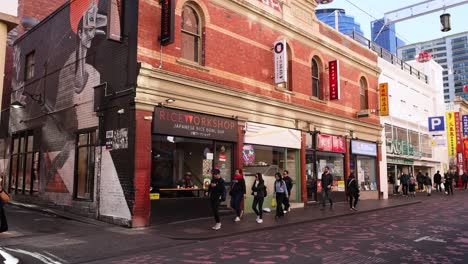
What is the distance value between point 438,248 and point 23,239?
948 cm

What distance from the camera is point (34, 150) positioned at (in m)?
17.3

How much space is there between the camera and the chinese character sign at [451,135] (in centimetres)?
3775

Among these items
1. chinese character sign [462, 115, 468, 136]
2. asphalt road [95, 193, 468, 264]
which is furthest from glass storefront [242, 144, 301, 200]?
chinese character sign [462, 115, 468, 136]

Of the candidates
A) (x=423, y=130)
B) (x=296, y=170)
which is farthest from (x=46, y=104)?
(x=423, y=130)

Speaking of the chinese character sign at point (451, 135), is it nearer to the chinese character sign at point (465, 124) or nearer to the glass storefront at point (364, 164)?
the chinese character sign at point (465, 124)

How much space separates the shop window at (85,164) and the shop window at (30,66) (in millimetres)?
6669

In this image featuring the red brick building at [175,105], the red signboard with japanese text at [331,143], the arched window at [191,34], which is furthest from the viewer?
the red signboard with japanese text at [331,143]

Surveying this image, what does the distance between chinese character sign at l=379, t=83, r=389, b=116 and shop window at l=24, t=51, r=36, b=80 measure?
64.1ft

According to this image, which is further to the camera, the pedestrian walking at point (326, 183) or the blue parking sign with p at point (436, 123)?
the blue parking sign with p at point (436, 123)

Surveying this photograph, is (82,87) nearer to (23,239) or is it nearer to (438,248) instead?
(23,239)

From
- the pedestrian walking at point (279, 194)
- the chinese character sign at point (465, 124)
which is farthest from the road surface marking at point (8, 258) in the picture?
the chinese character sign at point (465, 124)

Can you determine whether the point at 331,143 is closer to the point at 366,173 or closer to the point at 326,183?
the point at 326,183

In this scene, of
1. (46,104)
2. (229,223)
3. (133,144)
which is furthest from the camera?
(46,104)

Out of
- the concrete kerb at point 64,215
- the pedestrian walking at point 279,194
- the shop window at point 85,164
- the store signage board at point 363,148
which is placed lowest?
the concrete kerb at point 64,215
